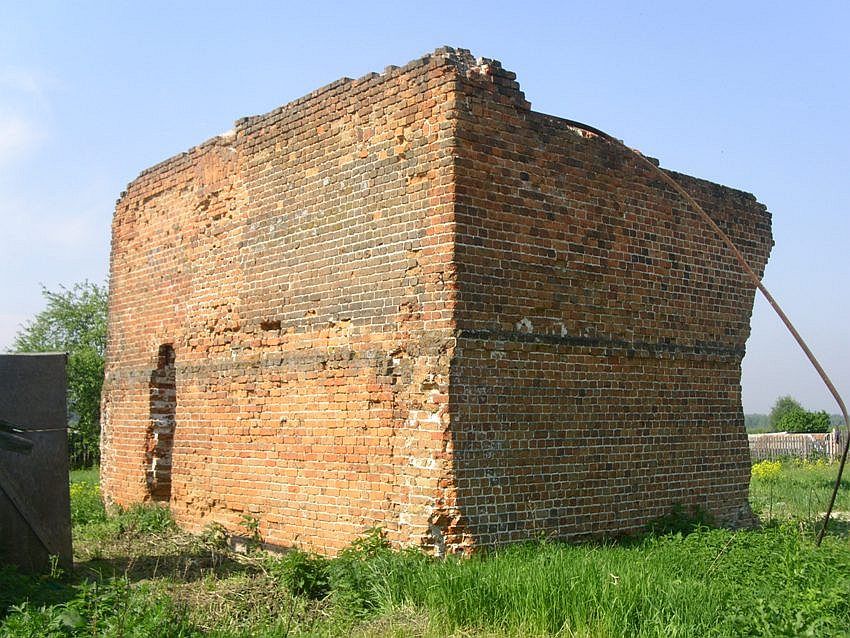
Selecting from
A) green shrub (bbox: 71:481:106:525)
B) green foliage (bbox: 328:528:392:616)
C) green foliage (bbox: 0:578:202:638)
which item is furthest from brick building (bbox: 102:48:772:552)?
green foliage (bbox: 0:578:202:638)

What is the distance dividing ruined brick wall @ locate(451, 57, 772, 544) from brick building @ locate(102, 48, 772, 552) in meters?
0.02

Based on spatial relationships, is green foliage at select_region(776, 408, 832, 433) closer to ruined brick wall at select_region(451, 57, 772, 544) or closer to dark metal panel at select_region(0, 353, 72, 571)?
ruined brick wall at select_region(451, 57, 772, 544)

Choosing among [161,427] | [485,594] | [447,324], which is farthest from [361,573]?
[161,427]

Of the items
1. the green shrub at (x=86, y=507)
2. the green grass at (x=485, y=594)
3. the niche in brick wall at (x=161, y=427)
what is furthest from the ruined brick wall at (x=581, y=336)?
the green shrub at (x=86, y=507)

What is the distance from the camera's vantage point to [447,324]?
6.95 m

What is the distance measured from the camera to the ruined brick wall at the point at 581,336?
7.11 m

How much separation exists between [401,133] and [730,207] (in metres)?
4.43

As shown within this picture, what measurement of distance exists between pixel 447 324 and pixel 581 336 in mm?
1615

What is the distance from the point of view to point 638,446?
27.4 ft

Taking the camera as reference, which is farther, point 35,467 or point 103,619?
point 35,467

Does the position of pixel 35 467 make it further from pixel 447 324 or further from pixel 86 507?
pixel 447 324

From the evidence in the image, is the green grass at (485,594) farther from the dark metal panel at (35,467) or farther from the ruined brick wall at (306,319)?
the ruined brick wall at (306,319)

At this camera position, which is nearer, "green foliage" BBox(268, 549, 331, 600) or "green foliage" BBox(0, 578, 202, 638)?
"green foliage" BBox(0, 578, 202, 638)

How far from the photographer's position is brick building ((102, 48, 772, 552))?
7.09m
